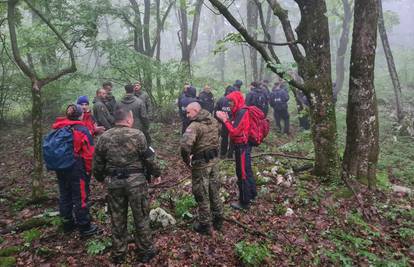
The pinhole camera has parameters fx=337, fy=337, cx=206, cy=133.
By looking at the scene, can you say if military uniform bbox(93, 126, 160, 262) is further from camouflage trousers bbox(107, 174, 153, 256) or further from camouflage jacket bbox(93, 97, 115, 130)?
camouflage jacket bbox(93, 97, 115, 130)

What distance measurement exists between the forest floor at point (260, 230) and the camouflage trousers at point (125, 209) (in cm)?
31

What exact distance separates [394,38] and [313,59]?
2198 inches

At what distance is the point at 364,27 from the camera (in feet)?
22.8

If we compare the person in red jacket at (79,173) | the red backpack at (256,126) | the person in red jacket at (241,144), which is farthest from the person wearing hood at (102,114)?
the red backpack at (256,126)

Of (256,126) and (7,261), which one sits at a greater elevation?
(256,126)

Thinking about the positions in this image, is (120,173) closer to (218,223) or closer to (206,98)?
(218,223)

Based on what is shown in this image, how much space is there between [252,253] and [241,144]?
7.22 feet

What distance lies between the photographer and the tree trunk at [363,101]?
6.93 meters

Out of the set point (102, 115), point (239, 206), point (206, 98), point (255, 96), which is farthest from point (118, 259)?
point (255, 96)

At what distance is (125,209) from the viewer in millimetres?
5078

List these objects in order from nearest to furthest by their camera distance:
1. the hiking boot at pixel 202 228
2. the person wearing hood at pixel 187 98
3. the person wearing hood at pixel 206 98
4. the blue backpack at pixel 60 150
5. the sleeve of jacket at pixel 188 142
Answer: the sleeve of jacket at pixel 188 142 < the blue backpack at pixel 60 150 < the hiking boot at pixel 202 228 < the person wearing hood at pixel 187 98 < the person wearing hood at pixel 206 98

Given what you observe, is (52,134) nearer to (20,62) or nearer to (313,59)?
(20,62)

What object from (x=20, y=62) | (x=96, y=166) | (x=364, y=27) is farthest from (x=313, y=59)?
(x=20, y=62)

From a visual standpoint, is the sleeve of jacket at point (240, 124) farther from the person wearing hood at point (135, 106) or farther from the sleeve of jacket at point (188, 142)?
the person wearing hood at point (135, 106)
